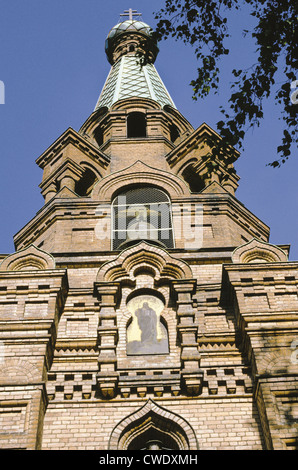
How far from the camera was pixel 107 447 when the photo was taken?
10070 millimetres

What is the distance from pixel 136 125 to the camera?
872 inches

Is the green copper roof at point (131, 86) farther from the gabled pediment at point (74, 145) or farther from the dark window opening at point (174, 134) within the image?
the gabled pediment at point (74, 145)

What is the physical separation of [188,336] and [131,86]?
46.1ft

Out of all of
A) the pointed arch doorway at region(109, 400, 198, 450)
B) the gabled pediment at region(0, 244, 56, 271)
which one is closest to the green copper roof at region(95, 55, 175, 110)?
the gabled pediment at region(0, 244, 56, 271)

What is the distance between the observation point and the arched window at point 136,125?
71.4 ft

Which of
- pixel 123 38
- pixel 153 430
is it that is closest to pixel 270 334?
pixel 153 430

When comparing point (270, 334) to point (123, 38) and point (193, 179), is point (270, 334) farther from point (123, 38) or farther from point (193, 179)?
point (123, 38)

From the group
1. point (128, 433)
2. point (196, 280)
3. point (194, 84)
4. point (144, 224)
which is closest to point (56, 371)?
point (128, 433)

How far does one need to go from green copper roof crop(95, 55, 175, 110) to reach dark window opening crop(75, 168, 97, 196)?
13.3 feet

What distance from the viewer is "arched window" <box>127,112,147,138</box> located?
71.4ft

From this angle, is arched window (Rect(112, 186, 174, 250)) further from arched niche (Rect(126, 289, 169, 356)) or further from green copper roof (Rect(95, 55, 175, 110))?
green copper roof (Rect(95, 55, 175, 110))

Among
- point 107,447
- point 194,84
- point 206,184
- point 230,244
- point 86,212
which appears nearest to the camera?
point 107,447

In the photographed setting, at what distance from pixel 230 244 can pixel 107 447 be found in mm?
5944

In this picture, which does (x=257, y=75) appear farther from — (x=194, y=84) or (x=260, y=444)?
(x=260, y=444)
